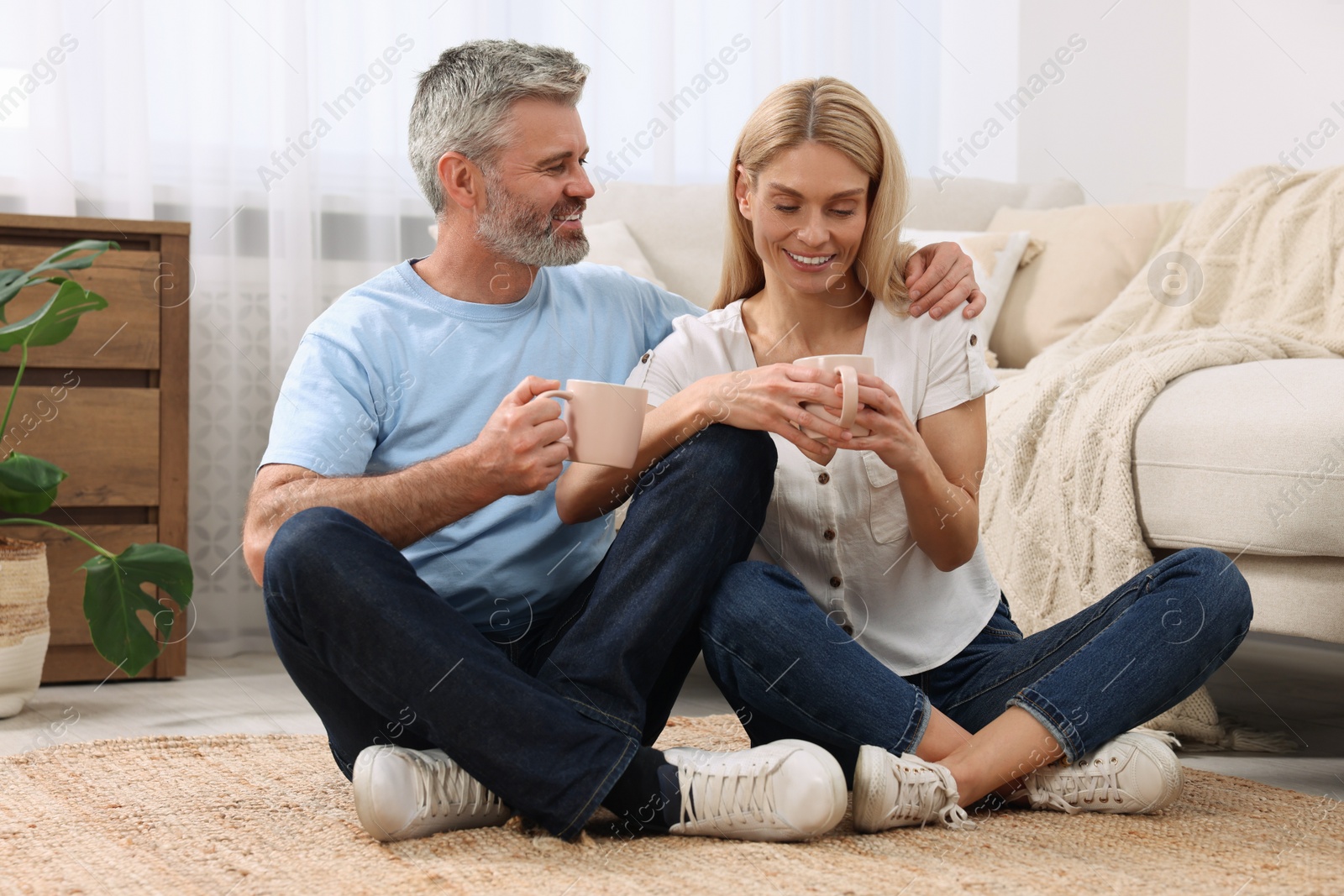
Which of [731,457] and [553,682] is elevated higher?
[731,457]

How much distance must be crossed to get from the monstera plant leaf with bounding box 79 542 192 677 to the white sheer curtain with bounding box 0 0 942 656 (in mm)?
623

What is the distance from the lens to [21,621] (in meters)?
1.93

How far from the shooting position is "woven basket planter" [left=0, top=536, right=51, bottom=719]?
74.9 inches

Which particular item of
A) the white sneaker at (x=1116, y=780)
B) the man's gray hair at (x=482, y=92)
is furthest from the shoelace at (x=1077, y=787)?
the man's gray hair at (x=482, y=92)

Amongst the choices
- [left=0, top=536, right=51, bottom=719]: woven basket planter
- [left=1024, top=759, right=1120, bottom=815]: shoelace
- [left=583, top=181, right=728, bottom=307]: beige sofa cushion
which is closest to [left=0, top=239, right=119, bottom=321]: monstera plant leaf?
[left=0, top=536, right=51, bottom=719]: woven basket planter

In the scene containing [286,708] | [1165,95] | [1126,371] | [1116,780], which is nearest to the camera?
[1116,780]

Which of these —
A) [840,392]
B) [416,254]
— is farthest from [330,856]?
[416,254]

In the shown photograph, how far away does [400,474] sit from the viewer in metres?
1.20

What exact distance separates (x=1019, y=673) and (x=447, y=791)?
1.88ft

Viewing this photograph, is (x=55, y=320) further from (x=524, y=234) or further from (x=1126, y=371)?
(x=1126, y=371)

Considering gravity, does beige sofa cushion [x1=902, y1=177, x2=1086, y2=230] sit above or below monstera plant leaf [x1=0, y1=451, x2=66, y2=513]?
above

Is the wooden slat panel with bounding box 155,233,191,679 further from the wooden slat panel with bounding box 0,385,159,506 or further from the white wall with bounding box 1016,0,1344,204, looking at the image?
the white wall with bounding box 1016,0,1344,204

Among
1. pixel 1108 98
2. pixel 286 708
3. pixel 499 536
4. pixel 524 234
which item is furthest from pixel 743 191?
pixel 1108 98

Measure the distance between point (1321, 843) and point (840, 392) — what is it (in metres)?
0.60
